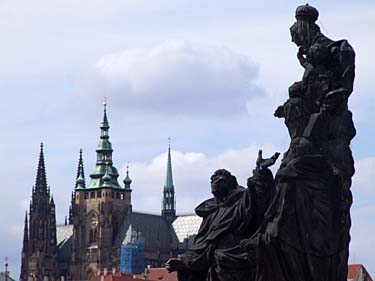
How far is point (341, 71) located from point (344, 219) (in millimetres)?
1324

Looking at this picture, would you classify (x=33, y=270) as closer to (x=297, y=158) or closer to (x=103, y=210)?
(x=103, y=210)

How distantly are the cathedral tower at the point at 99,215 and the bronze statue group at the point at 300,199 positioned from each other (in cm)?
13918

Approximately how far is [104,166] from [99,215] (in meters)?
5.53

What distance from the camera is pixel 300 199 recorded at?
11.4 m

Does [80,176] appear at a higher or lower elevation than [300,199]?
higher

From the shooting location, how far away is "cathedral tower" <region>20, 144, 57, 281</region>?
15450cm

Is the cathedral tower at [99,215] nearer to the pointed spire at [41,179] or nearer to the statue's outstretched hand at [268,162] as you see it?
the pointed spire at [41,179]

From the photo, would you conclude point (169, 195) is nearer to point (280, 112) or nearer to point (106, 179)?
point (106, 179)

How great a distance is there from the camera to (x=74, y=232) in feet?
507

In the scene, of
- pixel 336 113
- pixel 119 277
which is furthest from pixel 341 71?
pixel 119 277

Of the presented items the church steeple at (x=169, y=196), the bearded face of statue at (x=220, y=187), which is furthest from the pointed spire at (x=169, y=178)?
the bearded face of statue at (x=220, y=187)

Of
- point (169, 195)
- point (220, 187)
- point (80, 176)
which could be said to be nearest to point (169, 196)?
point (169, 195)

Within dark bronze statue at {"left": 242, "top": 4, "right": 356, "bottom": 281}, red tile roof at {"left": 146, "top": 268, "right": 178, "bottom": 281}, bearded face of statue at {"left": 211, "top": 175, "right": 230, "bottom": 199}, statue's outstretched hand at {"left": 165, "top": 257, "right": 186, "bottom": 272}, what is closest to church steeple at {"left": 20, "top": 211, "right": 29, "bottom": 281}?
red tile roof at {"left": 146, "top": 268, "right": 178, "bottom": 281}

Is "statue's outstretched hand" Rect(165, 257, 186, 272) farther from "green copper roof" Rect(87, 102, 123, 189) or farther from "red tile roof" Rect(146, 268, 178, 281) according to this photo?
"green copper roof" Rect(87, 102, 123, 189)
